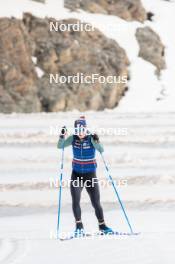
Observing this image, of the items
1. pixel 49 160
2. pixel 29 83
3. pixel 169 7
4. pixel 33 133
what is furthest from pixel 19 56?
pixel 169 7

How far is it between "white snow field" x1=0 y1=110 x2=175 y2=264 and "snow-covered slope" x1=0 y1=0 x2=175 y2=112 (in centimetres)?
1200

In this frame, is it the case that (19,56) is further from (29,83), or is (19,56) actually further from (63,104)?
(63,104)

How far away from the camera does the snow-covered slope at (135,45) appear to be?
3408 cm

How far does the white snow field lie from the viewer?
23.7ft

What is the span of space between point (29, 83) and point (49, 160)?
1507 centimetres

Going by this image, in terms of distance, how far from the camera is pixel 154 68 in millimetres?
39344
